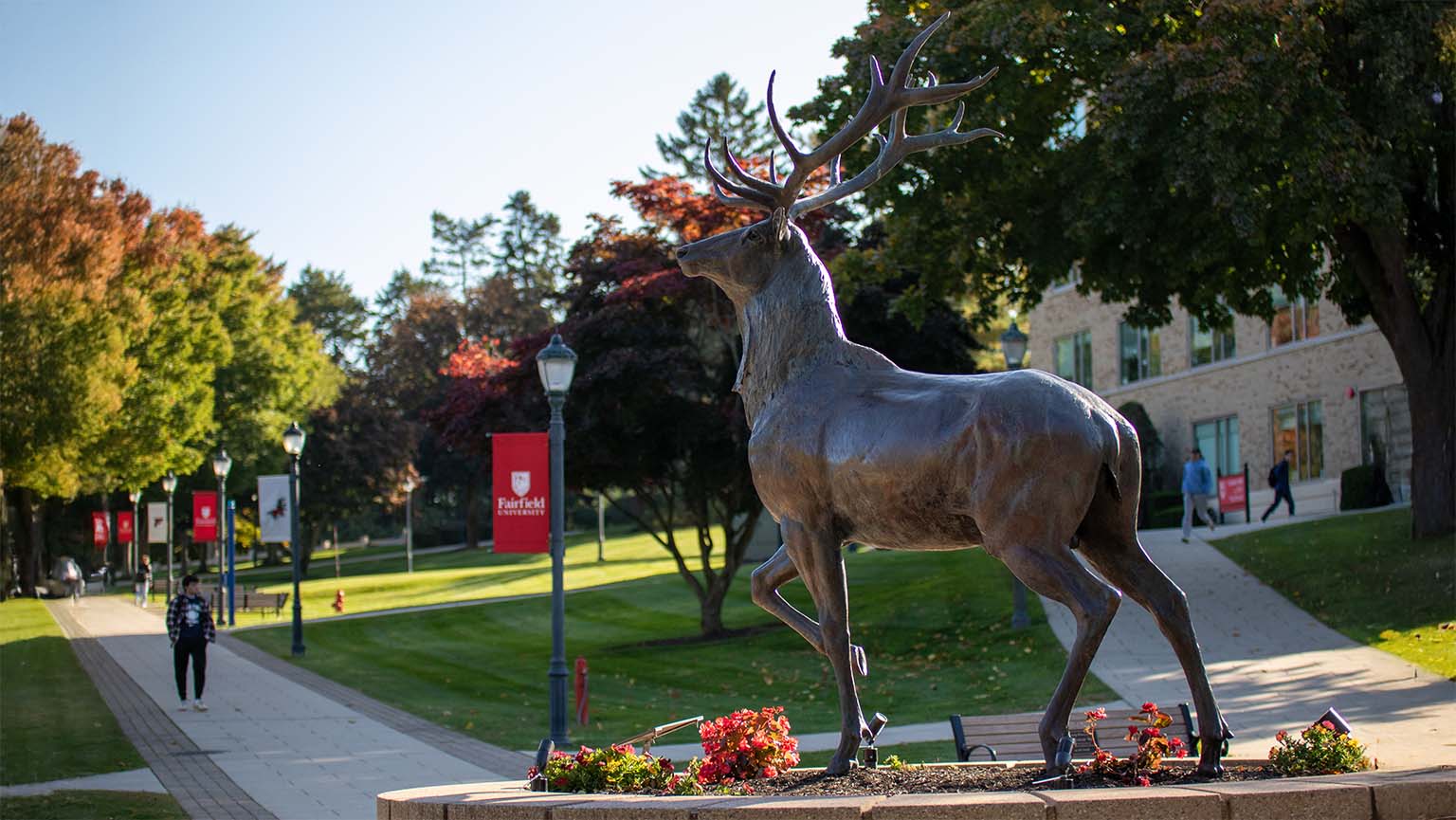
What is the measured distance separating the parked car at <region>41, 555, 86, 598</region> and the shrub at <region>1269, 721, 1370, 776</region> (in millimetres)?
51586

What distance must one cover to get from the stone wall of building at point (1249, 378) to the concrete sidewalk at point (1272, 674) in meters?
10.5

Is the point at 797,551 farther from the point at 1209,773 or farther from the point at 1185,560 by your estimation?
the point at 1185,560

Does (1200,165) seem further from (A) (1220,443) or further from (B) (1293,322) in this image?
(A) (1220,443)

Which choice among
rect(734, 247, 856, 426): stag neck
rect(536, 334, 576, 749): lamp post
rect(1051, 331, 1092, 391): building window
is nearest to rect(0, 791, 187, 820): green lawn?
rect(536, 334, 576, 749): lamp post

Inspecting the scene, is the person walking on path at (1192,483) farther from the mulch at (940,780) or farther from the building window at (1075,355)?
the mulch at (940,780)

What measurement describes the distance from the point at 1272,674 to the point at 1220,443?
24584 millimetres

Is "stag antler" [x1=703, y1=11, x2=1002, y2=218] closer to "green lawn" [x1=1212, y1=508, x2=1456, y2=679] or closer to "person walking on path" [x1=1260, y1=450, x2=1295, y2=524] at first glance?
"green lawn" [x1=1212, y1=508, x2=1456, y2=679]

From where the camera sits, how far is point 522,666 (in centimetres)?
2748

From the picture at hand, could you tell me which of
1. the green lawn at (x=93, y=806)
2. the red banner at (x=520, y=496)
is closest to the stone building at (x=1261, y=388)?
the red banner at (x=520, y=496)

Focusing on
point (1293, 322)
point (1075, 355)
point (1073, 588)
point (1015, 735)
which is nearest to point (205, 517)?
point (1075, 355)

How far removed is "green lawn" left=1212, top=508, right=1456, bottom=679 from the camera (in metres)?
20.0

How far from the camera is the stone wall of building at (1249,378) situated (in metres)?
36.0

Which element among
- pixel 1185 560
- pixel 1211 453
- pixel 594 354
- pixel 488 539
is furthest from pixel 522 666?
pixel 488 539

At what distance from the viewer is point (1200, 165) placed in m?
19.3
